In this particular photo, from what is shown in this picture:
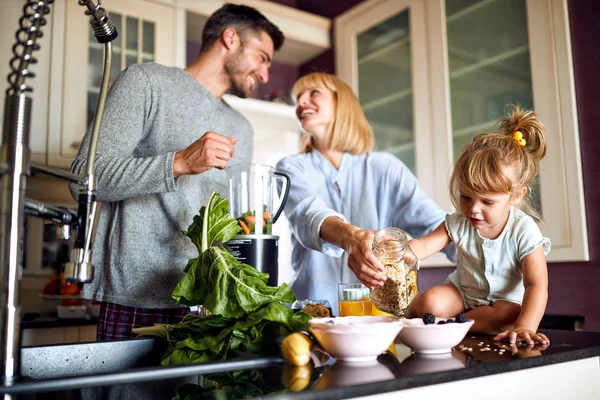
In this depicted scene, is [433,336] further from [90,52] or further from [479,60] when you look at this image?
[90,52]

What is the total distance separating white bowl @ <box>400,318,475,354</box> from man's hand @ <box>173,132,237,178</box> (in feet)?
1.90

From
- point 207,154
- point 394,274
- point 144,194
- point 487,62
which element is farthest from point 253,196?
point 487,62

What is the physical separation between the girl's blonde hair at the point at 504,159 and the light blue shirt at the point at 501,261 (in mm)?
82

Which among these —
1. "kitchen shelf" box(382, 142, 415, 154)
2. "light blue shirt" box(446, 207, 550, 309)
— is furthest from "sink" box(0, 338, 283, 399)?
"kitchen shelf" box(382, 142, 415, 154)

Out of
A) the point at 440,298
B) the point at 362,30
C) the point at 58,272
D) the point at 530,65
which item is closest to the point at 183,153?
the point at 440,298

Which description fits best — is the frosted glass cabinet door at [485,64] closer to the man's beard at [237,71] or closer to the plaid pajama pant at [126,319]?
the man's beard at [237,71]

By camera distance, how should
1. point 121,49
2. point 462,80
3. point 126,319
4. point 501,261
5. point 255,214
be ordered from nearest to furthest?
point 501,261 → point 255,214 → point 126,319 → point 462,80 → point 121,49

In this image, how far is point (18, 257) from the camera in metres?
0.68

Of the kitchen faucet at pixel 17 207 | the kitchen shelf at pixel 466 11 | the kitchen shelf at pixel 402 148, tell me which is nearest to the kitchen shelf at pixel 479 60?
the kitchen shelf at pixel 466 11

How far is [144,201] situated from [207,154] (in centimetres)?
33

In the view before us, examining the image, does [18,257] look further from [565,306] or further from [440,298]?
[565,306]

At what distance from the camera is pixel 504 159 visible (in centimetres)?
116

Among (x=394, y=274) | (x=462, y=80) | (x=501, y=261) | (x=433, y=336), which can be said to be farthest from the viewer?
(x=462, y=80)

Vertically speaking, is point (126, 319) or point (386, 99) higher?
point (386, 99)
